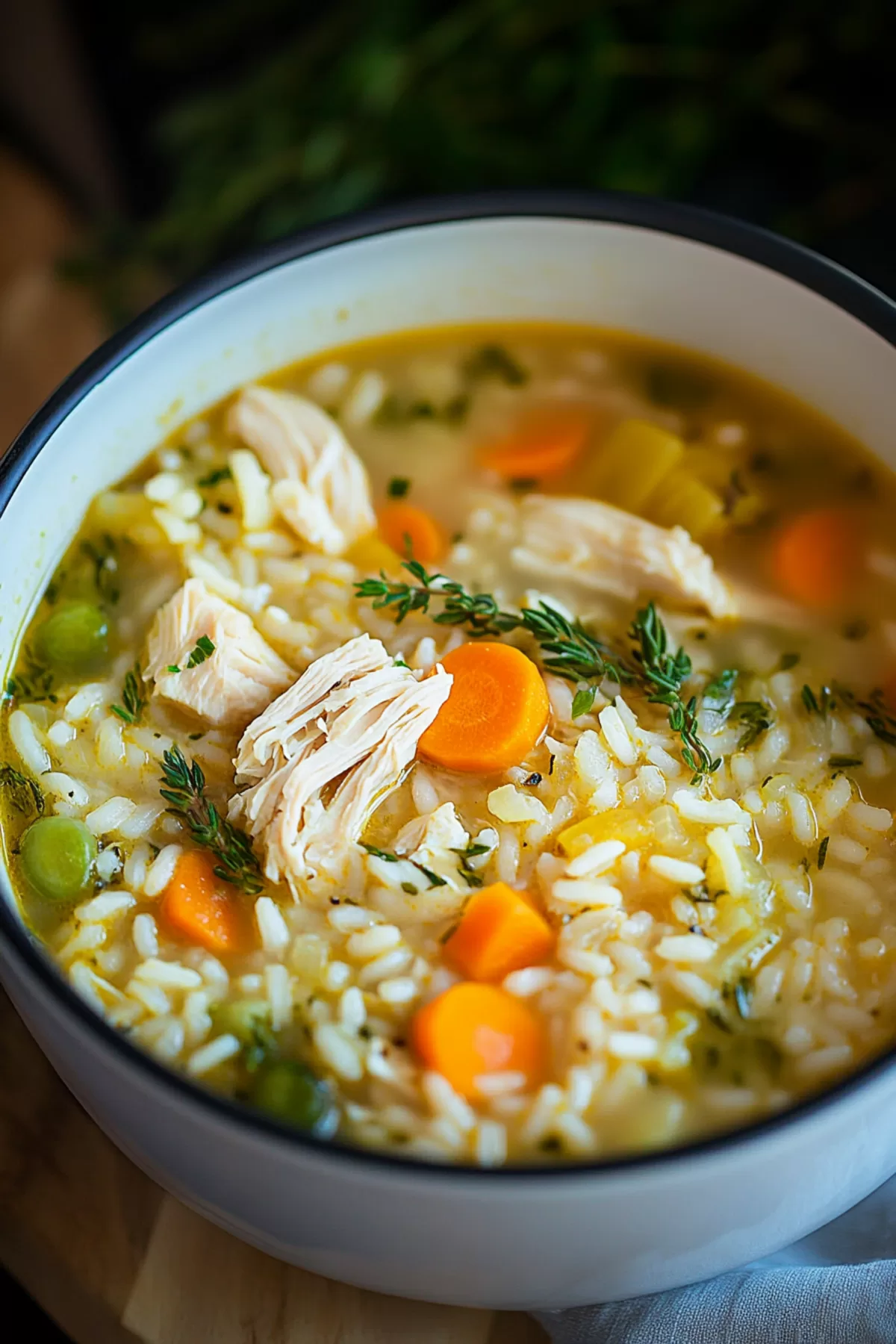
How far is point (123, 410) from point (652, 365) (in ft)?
3.61

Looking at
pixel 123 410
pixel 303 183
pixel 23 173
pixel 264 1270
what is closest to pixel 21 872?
pixel 264 1270

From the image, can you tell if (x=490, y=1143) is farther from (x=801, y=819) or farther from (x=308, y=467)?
(x=308, y=467)

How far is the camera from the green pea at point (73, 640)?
8.14 ft

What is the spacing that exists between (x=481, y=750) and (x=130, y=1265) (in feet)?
3.18

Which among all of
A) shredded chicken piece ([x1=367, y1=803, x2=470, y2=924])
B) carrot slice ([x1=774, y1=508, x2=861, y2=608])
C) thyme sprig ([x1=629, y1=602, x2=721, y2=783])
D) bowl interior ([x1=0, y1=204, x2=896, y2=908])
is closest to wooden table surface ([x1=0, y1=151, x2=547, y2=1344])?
shredded chicken piece ([x1=367, y1=803, x2=470, y2=924])

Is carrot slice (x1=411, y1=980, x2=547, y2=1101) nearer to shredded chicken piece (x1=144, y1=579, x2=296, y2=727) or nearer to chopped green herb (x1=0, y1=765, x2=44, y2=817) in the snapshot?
shredded chicken piece (x1=144, y1=579, x2=296, y2=727)

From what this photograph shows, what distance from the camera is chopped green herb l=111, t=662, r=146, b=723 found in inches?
94.4

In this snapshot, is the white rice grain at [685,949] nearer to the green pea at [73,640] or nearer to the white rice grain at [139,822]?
the white rice grain at [139,822]

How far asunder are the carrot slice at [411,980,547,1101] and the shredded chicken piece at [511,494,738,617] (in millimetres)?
878

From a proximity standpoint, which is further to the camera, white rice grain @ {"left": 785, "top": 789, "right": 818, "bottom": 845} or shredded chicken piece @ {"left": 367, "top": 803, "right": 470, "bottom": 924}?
white rice grain @ {"left": 785, "top": 789, "right": 818, "bottom": 845}

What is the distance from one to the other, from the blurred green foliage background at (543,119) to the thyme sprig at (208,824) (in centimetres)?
209

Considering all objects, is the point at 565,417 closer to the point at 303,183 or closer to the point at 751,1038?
the point at 751,1038

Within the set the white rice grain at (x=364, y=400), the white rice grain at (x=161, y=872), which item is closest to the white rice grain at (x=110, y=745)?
the white rice grain at (x=161, y=872)

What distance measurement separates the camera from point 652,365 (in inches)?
116
